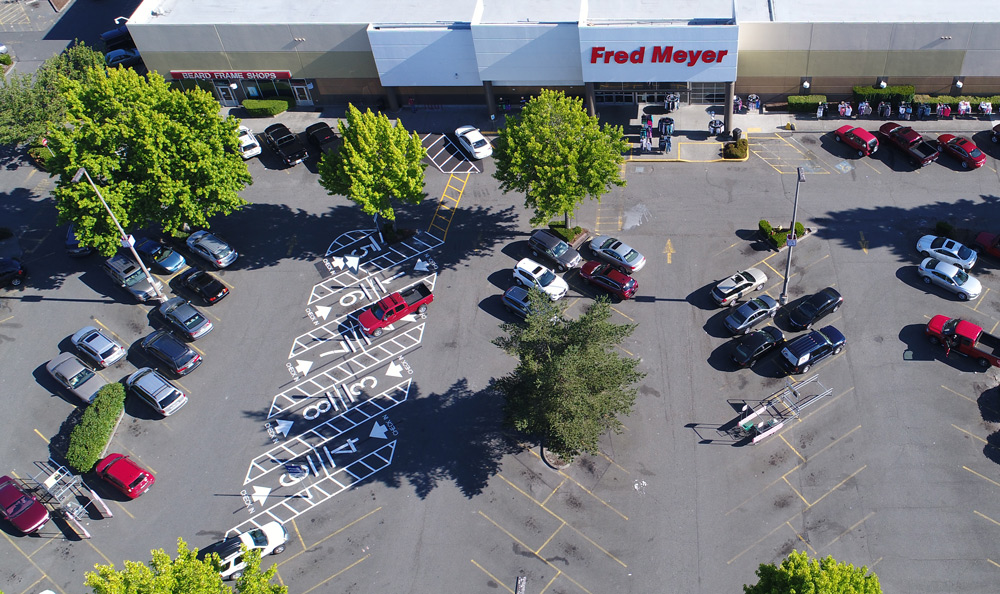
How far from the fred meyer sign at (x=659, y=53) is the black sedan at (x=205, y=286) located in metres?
30.0

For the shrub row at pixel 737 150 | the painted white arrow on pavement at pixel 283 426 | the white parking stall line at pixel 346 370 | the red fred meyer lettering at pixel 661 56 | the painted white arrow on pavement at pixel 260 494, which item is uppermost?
the red fred meyer lettering at pixel 661 56

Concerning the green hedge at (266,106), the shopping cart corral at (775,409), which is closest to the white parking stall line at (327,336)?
the shopping cart corral at (775,409)

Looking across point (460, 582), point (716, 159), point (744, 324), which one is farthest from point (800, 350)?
point (460, 582)

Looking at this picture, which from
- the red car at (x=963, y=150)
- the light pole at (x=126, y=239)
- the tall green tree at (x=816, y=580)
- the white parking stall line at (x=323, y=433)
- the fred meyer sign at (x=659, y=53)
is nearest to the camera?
the tall green tree at (x=816, y=580)

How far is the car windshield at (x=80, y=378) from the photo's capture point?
153ft

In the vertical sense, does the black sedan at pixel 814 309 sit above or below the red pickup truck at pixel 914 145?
below

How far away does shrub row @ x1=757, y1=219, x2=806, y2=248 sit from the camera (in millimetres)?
51156

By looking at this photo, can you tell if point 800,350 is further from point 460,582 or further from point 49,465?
point 49,465

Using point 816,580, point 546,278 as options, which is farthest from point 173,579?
point 546,278

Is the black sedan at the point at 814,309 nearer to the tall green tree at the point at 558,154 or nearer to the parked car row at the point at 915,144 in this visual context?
the tall green tree at the point at 558,154

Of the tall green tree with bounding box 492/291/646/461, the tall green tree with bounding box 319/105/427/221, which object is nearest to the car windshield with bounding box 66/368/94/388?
the tall green tree with bounding box 319/105/427/221

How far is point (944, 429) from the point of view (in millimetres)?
41625

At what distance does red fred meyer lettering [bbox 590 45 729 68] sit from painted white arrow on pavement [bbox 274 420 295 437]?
32.9m

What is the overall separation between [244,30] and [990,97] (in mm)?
57908
